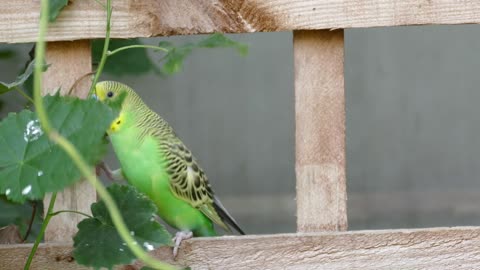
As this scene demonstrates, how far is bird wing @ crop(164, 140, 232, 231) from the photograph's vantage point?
233 centimetres

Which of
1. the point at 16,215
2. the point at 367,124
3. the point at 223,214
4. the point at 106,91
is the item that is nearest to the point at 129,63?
the point at 16,215

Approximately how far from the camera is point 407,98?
586 centimetres

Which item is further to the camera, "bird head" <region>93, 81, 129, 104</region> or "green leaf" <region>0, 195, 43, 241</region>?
"green leaf" <region>0, 195, 43, 241</region>

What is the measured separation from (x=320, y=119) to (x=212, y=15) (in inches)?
11.9

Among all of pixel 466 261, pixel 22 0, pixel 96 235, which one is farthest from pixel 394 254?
pixel 22 0

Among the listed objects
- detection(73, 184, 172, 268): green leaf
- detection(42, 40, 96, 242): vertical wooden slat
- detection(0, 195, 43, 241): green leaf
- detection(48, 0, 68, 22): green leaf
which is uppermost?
detection(48, 0, 68, 22): green leaf

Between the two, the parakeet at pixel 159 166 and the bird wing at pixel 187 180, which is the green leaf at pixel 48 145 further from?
the bird wing at pixel 187 180

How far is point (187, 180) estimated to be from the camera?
7.70ft

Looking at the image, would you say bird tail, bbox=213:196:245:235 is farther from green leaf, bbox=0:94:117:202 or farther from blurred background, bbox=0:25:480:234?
blurred background, bbox=0:25:480:234

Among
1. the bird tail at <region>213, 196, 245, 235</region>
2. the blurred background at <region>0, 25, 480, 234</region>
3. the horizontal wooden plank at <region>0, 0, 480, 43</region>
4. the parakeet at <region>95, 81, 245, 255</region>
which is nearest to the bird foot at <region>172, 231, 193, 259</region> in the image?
the parakeet at <region>95, 81, 245, 255</region>

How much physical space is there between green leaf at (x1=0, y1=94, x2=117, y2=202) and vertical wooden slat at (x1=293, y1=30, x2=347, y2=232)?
0.59 metres

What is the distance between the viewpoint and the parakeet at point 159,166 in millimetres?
2273

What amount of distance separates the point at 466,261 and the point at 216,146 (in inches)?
140

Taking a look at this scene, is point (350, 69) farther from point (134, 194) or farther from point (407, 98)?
point (134, 194)
